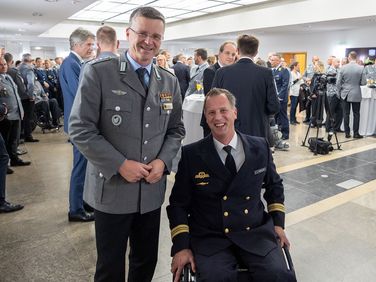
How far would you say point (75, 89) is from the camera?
2738 millimetres

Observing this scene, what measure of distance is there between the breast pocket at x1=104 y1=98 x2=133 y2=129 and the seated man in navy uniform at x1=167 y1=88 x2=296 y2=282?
1.22 ft

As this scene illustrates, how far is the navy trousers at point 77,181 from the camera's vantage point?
2.76 meters

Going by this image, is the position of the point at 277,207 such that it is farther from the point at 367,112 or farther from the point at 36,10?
the point at 36,10

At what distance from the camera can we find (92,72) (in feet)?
4.47

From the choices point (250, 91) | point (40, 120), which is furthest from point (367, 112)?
point (40, 120)

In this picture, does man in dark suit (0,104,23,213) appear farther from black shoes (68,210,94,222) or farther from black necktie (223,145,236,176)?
black necktie (223,145,236,176)

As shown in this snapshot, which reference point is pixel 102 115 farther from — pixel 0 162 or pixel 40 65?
pixel 40 65

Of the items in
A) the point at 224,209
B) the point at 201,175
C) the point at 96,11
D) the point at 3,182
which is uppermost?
the point at 96,11

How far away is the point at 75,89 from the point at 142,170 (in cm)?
163

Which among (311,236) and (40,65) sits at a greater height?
(40,65)

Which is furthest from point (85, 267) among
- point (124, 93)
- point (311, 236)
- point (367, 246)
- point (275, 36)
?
point (275, 36)

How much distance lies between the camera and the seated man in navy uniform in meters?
1.48

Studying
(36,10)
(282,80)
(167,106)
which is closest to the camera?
(167,106)

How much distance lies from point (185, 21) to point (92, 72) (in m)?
14.2
